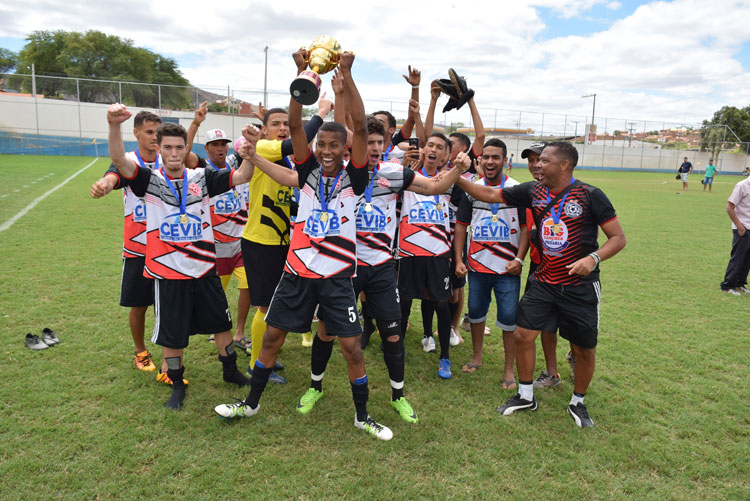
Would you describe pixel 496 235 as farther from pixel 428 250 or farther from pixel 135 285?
pixel 135 285

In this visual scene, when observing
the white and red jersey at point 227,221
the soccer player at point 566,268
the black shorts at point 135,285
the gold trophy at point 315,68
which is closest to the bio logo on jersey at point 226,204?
the white and red jersey at point 227,221

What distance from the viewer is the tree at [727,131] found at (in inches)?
2226

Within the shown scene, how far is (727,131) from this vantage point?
5697 centimetres

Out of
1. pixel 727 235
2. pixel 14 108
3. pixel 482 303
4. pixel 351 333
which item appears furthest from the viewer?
pixel 14 108

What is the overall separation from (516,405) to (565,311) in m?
0.89

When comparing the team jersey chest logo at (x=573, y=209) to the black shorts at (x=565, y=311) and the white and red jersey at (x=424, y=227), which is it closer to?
the black shorts at (x=565, y=311)

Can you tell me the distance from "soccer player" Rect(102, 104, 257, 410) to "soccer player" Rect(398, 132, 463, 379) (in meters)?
1.66

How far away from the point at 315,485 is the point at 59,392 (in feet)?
7.93

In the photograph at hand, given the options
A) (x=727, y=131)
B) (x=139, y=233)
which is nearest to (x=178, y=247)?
(x=139, y=233)

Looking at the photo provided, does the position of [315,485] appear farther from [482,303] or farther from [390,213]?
[482,303]

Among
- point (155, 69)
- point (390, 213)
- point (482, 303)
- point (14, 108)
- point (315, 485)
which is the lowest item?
point (315, 485)

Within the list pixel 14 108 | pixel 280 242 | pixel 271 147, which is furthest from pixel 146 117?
pixel 14 108

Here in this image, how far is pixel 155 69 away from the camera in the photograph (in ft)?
202

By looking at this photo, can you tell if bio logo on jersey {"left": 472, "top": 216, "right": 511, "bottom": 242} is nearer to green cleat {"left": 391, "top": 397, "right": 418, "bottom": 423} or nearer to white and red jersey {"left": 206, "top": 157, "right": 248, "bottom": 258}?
green cleat {"left": 391, "top": 397, "right": 418, "bottom": 423}
